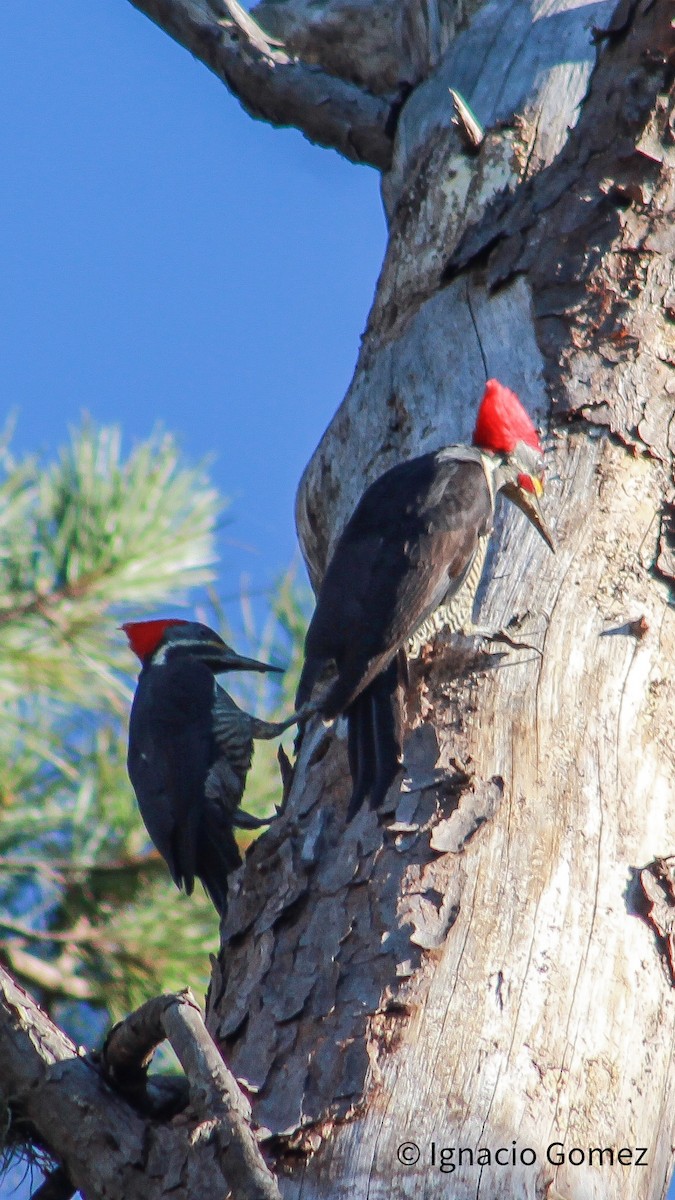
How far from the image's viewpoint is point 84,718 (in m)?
3.14

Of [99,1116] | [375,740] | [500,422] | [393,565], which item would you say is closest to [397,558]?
[393,565]

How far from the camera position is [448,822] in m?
1.92

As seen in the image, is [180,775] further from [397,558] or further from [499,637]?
[499,637]

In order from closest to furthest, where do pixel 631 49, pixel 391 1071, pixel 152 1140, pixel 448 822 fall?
pixel 152 1140
pixel 391 1071
pixel 448 822
pixel 631 49

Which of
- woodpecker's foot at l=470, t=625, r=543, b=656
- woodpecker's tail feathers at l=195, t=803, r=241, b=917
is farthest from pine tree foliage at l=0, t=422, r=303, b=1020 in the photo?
woodpecker's foot at l=470, t=625, r=543, b=656

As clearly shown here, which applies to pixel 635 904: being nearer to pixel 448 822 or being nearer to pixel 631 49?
pixel 448 822

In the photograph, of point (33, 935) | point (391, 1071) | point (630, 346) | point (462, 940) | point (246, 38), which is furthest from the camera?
point (246, 38)

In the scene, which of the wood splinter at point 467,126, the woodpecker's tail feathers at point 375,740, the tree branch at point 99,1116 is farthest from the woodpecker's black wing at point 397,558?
the tree branch at point 99,1116

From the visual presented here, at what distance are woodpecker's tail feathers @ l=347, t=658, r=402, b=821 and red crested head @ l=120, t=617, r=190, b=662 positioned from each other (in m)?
1.46

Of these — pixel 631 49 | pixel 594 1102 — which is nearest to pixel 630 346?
pixel 631 49

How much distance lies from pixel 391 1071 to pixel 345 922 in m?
0.26

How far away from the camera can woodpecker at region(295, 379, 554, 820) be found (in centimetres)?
233

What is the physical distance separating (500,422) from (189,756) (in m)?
1.26

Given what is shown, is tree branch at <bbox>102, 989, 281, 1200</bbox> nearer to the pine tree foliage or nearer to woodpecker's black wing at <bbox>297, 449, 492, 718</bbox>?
woodpecker's black wing at <bbox>297, 449, 492, 718</bbox>
